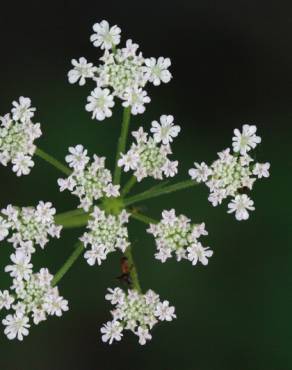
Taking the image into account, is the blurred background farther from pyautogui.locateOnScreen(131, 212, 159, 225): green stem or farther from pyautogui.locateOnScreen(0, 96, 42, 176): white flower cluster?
pyautogui.locateOnScreen(0, 96, 42, 176): white flower cluster

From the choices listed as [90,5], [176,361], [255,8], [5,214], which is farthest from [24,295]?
[255,8]

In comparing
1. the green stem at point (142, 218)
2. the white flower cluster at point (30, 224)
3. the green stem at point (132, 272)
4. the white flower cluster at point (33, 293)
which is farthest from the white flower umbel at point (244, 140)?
the white flower cluster at point (33, 293)

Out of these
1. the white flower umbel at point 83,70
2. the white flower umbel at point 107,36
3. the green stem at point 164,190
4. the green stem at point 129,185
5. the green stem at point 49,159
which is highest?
the white flower umbel at point 107,36

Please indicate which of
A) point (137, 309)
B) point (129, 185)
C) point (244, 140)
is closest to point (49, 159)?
point (129, 185)

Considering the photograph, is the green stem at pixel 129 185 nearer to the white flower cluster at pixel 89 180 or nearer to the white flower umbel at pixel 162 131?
the white flower cluster at pixel 89 180

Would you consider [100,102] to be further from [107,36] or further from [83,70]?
[107,36]

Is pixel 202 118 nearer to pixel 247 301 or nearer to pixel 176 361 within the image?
pixel 247 301
